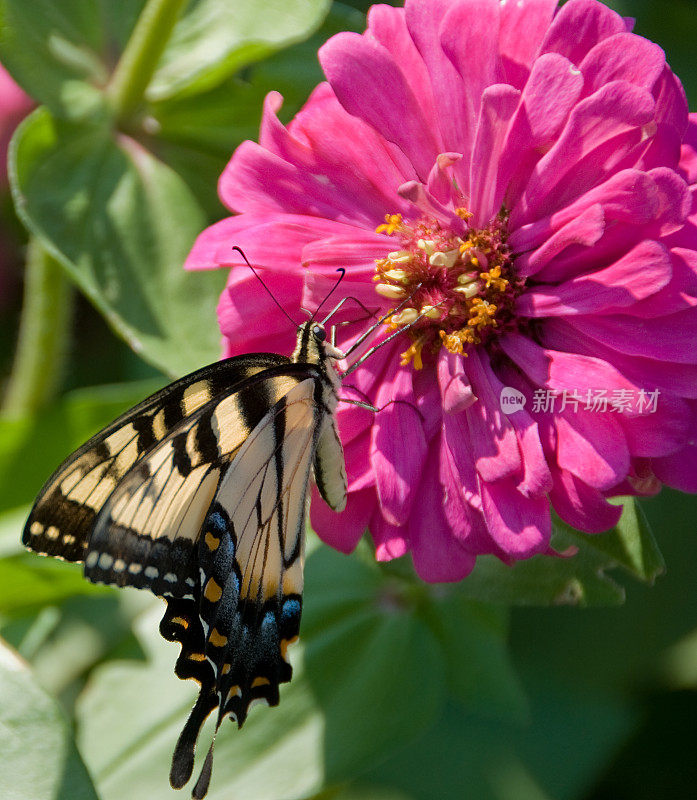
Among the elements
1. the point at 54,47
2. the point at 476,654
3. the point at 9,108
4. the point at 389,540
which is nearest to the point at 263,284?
the point at 389,540

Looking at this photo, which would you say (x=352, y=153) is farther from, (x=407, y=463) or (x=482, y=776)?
(x=482, y=776)

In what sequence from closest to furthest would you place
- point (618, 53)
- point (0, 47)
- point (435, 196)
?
1. point (618, 53)
2. point (435, 196)
3. point (0, 47)

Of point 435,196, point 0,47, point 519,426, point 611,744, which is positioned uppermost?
point 0,47

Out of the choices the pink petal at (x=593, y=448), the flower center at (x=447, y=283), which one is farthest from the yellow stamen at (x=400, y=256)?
the pink petal at (x=593, y=448)

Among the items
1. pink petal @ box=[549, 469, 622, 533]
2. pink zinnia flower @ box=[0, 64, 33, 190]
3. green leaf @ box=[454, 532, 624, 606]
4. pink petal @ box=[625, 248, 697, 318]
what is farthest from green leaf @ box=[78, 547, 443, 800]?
pink zinnia flower @ box=[0, 64, 33, 190]

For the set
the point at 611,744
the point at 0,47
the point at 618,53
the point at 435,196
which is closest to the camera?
the point at 618,53

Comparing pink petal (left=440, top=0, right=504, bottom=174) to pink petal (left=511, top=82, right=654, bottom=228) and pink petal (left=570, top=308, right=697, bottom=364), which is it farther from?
pink petal (left=570, top=308, right=697, bottom=364)

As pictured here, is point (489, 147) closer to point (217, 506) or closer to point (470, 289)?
point (470, 289)

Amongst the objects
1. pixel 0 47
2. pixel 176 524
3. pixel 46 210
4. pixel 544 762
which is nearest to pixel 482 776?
pixel 544 762
